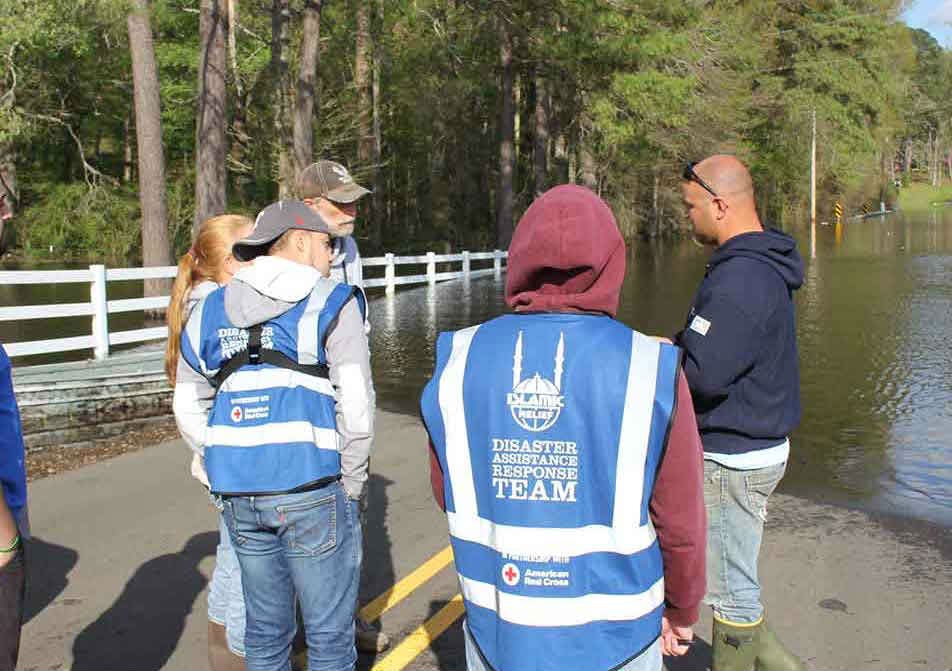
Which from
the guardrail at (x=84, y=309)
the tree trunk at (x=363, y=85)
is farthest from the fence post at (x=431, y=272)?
the guardrail at (x=84, y=309)

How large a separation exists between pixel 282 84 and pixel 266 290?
25.5 meters

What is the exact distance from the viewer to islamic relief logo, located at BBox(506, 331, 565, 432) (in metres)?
2.09

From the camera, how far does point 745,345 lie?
3090mm

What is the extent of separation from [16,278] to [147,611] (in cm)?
708

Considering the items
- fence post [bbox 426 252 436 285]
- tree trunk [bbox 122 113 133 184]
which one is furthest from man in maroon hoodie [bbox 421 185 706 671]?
tree trunk [bbox 122 113 133 184]

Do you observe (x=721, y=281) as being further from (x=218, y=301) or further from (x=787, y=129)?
(x=787, y=129)

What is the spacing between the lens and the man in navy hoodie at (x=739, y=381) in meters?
3.10

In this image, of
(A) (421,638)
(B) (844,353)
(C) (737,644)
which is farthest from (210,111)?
(C) (737,644)

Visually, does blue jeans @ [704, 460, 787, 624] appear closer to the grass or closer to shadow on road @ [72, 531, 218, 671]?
shadow on road @ [72, 531, 218, 671]

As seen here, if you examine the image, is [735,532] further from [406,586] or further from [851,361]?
[851,361]

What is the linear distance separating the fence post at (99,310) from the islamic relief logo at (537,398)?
9.72 m

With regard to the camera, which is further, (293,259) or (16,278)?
(16,278)

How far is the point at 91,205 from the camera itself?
37.7 metres

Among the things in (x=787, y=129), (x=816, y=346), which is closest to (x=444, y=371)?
(x=816, y=346)
